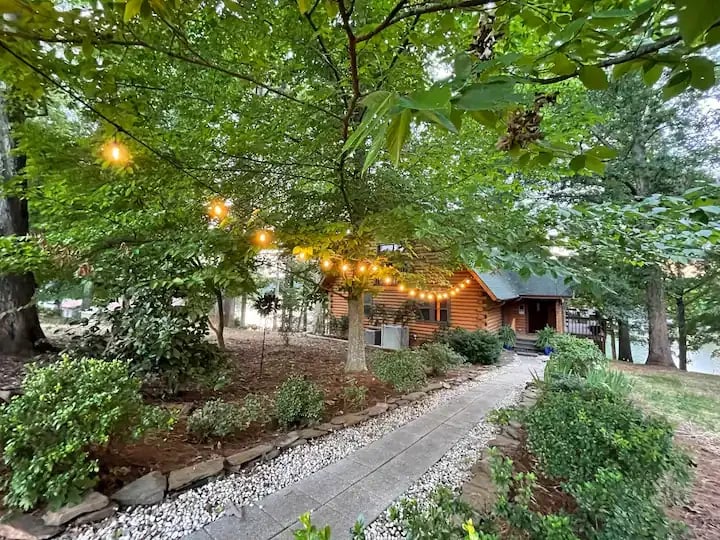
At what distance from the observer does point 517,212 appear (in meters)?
3.91

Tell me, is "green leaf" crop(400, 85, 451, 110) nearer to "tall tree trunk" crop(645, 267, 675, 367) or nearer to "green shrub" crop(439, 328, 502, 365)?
"green shrub" crop(439, 328, 502, 365)

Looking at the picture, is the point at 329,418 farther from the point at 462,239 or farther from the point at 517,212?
the point at 517,212

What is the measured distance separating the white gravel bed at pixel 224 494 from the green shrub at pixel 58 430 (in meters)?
0.34

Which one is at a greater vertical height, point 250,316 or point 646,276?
point 646,276

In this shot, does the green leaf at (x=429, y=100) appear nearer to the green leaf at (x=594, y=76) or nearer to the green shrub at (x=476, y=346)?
the green leaf at (x=594, y=76)

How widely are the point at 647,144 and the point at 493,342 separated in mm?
7433

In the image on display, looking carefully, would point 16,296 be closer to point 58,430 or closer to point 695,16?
point 58,430

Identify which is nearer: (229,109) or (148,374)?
(229,109)

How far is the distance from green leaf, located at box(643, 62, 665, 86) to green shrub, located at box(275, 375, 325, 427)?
4015 millimetres

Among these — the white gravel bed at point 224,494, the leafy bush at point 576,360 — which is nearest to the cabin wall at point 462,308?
the leafy bush at point 576,360

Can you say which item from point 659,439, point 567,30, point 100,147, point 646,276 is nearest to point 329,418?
point 659,439

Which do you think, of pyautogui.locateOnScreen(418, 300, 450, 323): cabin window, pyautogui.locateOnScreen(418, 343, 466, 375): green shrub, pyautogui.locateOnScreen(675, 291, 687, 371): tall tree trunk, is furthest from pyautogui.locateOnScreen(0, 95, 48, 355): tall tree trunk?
pyautogui.locateOnScreen(675, 291, 687, 371): tall tree trunk

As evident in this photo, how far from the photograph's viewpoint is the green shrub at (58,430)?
2176 millimetres

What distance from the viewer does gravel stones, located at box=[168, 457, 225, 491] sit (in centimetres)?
264
